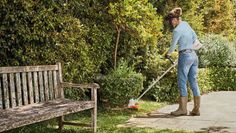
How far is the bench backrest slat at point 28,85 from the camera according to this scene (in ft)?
19.8

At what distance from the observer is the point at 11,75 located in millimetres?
6094

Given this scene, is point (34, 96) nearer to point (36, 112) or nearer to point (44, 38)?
point (36, 112)

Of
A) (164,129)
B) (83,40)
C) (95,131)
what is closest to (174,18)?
(83,40)

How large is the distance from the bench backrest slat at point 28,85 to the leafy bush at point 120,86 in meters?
1.84

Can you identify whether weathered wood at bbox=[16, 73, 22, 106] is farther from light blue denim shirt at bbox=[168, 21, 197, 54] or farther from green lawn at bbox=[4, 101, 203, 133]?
light blue denim shirt at bbox=[168, 21, 197, 54]

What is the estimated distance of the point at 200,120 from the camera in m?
7.85

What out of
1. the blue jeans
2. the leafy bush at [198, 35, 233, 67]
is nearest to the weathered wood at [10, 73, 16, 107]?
the blue jeans

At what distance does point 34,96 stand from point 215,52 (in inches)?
309

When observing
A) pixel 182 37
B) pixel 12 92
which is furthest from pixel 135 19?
pixel 12 92

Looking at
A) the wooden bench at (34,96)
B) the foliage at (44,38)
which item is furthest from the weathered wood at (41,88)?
the foliage at (44,38)

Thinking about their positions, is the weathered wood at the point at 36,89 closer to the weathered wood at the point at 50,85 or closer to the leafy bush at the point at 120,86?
the weathered wood at the point at 50,85

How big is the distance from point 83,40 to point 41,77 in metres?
1.61

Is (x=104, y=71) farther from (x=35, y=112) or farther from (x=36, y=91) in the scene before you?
(x=35, y=112)

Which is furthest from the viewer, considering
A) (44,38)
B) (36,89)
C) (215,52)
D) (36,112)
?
(215,52)
